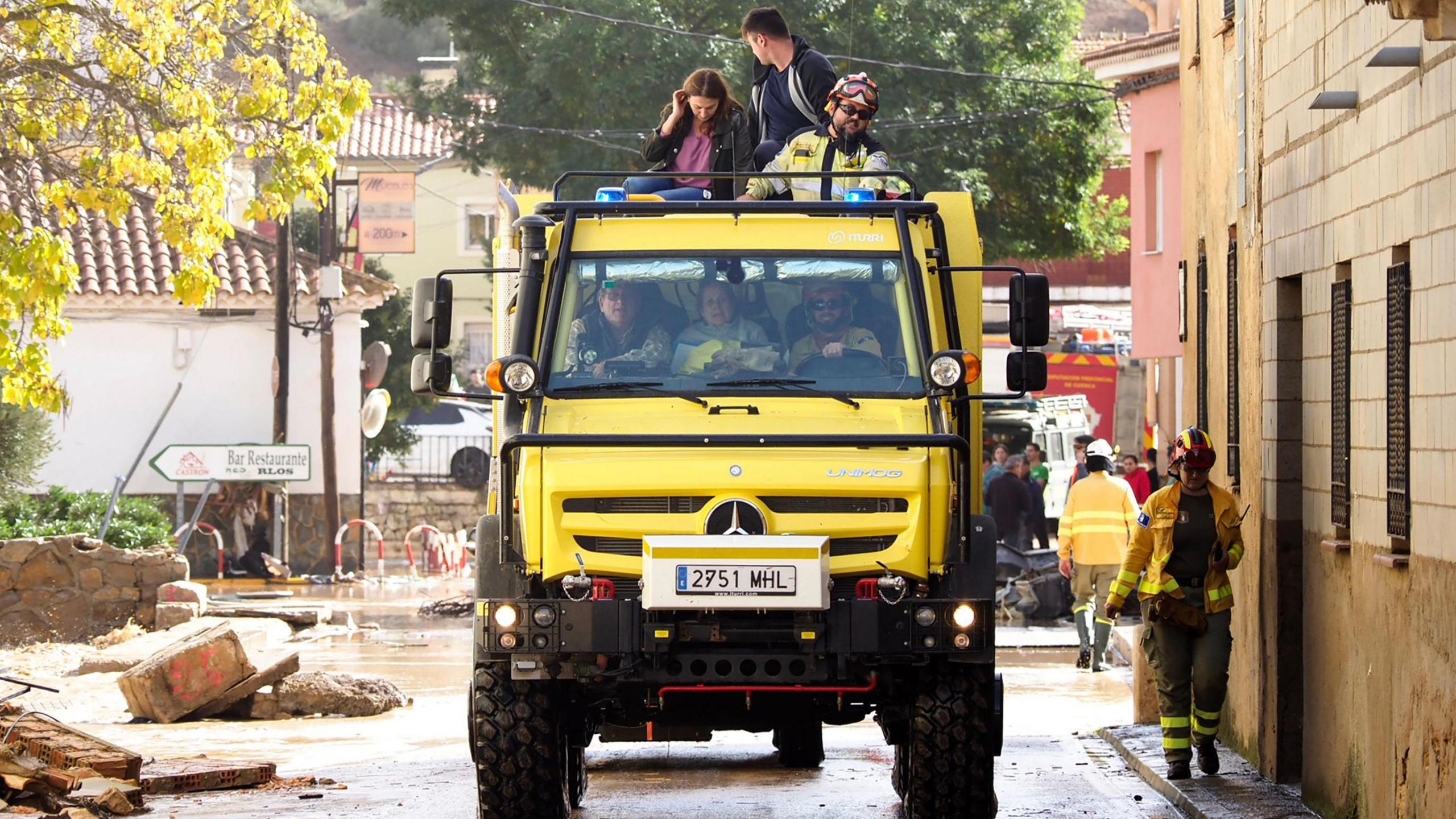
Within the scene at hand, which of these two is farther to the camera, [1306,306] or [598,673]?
[1306,306]

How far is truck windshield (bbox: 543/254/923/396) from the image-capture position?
925cm

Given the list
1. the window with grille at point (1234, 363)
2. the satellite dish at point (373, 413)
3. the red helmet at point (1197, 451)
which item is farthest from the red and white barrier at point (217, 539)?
the red helmet at point (1197, 451)

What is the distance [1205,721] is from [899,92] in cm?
2409

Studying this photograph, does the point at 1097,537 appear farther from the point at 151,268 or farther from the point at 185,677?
the point at 151,268

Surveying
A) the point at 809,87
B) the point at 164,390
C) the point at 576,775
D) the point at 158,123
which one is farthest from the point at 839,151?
the point at 164,390

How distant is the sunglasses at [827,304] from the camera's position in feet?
30.8

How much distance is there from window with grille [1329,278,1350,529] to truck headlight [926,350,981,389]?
2.29 metres

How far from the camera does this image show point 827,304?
30.8ft

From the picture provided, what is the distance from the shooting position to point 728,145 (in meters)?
11.4

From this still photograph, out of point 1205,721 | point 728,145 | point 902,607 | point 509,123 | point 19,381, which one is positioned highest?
point 509,123

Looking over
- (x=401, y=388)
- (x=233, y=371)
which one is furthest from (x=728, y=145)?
(x=401, y=388)

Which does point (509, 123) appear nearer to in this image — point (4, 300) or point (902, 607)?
point (4, 300)

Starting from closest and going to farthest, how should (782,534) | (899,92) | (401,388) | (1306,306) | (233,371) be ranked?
(782,534), (1306,306), (233,371), (899,92), (401,388)

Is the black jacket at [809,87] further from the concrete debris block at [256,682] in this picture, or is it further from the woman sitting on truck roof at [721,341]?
the concrete debris block at [256,682]
